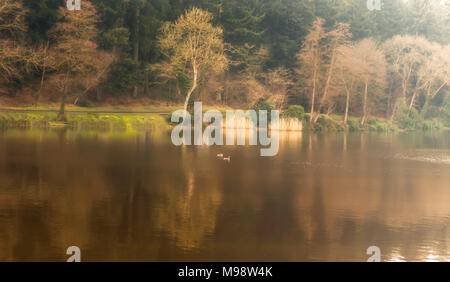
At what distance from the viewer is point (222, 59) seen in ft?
175

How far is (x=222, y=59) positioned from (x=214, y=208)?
4058 centimetres

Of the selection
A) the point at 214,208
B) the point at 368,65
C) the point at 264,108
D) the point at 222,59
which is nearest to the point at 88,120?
the point at 222,59

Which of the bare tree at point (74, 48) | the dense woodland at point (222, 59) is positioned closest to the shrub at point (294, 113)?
the dense woodland at point (222, 59)

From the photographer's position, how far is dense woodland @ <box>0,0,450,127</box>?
4809 cm

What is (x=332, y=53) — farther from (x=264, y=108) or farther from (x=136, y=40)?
(x=136, y=40)

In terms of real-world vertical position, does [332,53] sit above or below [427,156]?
above

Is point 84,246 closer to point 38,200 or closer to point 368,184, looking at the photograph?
point 38,200

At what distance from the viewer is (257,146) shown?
32.8m

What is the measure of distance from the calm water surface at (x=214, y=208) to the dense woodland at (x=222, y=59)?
79.2ft

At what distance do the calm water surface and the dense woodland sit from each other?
2413 cm

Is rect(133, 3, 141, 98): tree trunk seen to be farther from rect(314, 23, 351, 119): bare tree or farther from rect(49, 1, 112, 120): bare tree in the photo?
rect(314, 23, 351, 119): bare tree

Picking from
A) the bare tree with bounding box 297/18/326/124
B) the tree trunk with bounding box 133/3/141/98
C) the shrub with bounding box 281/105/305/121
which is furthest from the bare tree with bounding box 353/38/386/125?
the tree trunk with bounding box 133/3/141/98
